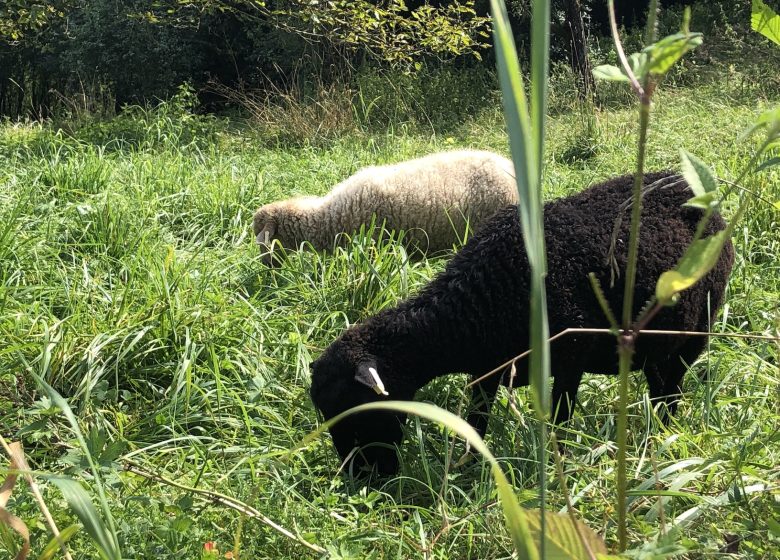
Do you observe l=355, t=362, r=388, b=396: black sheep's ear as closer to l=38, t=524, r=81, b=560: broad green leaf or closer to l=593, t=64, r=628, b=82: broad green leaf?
l=38, t=524, r=81, b=560: broad green leaf

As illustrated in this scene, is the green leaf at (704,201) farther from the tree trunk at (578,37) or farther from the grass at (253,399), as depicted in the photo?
the tree trunk at (578,37)

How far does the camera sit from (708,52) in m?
12.2

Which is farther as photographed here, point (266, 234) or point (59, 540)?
point (266, 234)

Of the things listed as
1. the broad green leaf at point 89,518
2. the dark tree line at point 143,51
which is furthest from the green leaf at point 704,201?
the dark tree line at point 143,51

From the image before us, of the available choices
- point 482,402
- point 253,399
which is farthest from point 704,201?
point 253,399

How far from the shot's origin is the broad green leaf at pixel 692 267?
807 mm

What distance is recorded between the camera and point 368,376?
2.80m

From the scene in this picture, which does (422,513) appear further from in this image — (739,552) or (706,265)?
(706,265)

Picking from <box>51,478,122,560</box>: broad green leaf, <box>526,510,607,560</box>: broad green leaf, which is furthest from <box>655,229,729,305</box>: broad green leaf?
<box>51,478,122,560</box>: broad green leaf

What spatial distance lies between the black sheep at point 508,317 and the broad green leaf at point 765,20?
164cm

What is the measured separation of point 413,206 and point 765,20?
426cm

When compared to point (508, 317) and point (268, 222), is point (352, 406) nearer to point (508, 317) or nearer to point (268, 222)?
point (508, 317)

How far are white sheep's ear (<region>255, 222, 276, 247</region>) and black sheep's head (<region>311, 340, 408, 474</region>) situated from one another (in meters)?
2.42

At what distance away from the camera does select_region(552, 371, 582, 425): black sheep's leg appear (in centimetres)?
291
